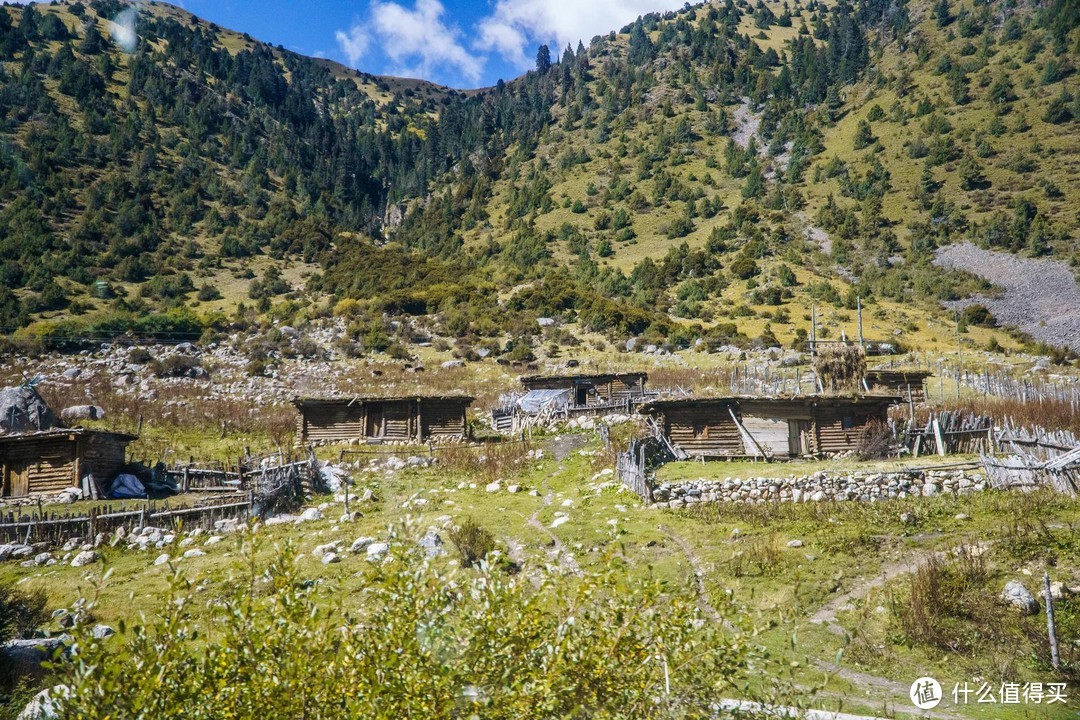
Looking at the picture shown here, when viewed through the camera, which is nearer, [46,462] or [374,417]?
[46,462]

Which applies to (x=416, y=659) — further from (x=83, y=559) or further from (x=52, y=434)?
(x=52, y=434)

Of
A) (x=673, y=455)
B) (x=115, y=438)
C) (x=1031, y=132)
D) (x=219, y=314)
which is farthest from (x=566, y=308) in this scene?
(x=1031, y=132)

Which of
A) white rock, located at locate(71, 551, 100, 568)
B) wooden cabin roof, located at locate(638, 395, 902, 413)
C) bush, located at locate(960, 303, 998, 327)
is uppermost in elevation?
bush, located at locate(960, 303, 998, 327)

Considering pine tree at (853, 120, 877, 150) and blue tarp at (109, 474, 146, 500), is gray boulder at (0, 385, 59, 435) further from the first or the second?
pine tree at (853, 120, 877, 150)

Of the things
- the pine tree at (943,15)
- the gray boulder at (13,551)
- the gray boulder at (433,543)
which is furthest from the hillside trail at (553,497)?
the pine tree at (943,15)

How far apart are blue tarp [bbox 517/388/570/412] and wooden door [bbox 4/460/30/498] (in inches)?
993

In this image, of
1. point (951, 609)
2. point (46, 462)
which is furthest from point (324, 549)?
point (46, 462)

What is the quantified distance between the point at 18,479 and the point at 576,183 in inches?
4063

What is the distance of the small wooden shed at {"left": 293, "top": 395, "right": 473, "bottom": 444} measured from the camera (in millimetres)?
36625

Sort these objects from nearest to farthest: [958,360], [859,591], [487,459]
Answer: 1. [859,591]
2. [487,459]
3. [958,360]

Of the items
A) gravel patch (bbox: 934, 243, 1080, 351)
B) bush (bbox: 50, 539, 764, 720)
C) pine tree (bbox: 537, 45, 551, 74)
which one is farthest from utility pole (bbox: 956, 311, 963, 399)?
pine tree (bbox: 537, 45, 551, 74)

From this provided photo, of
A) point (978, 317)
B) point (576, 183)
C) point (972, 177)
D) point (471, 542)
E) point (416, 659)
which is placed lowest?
point (471, 542)

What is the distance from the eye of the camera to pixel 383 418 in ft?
123

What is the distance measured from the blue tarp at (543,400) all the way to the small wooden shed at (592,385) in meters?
0.45
